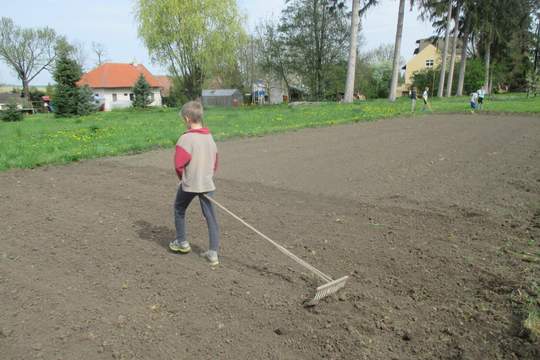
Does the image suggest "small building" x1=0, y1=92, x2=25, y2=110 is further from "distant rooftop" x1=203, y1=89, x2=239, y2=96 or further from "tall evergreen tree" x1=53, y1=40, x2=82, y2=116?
"distant rooftop" x1=203, y1=89, x2=239, y2=96

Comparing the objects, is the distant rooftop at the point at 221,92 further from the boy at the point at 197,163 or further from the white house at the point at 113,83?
the boy at the point at 197,163

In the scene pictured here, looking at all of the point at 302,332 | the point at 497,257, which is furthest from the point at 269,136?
the point at 302,332

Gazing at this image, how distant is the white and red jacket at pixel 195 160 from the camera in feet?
13.1

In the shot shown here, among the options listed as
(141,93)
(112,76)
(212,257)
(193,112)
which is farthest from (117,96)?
(212,257)

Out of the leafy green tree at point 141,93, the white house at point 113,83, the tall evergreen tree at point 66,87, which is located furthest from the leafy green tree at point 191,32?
the white house at point 113,83

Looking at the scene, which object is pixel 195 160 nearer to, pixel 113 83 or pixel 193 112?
pixel 193 112

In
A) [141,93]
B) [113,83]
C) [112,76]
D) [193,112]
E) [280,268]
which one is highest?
[112,76]

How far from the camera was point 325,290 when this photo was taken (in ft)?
11.0

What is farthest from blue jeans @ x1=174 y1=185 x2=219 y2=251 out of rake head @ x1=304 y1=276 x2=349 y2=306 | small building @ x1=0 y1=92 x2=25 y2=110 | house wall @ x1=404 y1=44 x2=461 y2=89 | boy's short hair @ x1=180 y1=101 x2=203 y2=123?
house wall @ x1=404 y1=44 x2=461 y2=89

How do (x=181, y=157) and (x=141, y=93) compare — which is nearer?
(x=181, y=157)

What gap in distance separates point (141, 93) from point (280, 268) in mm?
46646

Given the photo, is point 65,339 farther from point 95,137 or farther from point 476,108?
point 476,108

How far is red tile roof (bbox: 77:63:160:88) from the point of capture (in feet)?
197

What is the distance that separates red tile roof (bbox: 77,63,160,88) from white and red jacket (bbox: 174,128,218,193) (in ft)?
197
